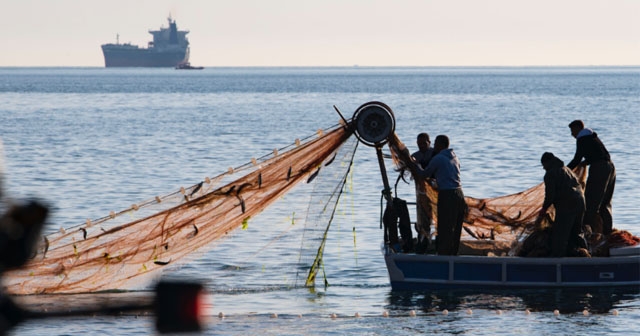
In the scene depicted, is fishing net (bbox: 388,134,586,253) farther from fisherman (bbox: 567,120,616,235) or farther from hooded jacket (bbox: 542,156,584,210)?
hooded jacket (bbox: 542,156,584,210)

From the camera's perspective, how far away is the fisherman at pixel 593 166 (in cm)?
1248

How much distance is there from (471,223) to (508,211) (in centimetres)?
45

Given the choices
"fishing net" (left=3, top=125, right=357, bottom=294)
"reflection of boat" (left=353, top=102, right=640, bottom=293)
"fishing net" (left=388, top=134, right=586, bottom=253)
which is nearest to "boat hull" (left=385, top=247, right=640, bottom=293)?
"reflection of boat" (left=353, top=102, right=640, bottom=293)

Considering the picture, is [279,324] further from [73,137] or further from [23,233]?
[73,137]

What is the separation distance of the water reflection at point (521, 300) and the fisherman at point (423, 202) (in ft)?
1.98

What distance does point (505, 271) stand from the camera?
41.6 feet

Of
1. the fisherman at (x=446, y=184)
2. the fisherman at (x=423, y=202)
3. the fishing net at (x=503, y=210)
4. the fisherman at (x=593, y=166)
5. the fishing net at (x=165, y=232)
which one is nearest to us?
the fishing net at (x=165, y=232)

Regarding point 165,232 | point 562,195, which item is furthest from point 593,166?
point 165,232

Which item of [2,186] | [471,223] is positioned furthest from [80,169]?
[2,186]

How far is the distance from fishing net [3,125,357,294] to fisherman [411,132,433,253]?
1212 millimetres

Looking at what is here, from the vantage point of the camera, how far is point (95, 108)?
266ft

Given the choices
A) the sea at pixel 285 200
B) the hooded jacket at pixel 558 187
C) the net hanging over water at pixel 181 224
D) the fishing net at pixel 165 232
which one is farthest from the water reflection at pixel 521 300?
the fishing net at pixel 165 232

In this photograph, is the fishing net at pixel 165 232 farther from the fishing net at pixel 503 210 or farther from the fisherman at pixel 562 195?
the fisherman at pixel 562 195

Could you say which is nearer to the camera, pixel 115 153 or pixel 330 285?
pixel 330 285
